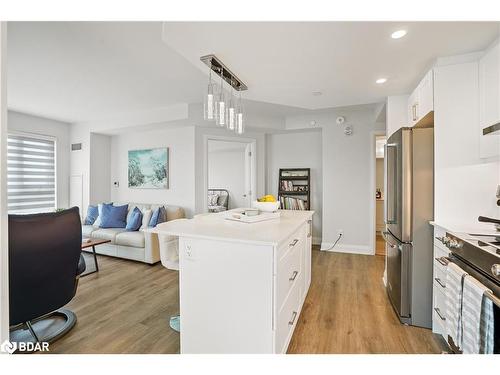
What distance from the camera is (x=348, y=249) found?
4160mm

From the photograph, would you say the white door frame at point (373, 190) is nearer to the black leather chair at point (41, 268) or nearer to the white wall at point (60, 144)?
the black leather chair at point (41, 268)

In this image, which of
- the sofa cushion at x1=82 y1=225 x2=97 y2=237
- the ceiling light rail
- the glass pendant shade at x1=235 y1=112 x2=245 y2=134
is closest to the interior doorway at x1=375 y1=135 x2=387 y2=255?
the ceiling light rail

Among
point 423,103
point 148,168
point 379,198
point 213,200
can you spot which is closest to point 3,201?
point 423,103

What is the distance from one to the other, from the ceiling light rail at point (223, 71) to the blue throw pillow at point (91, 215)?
382cm

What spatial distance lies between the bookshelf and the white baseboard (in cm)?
79

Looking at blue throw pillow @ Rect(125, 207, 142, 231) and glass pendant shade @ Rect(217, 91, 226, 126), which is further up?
glass pendant shade @ Rect(217, 91, 226, 126)

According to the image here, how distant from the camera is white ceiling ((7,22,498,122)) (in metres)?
1.56

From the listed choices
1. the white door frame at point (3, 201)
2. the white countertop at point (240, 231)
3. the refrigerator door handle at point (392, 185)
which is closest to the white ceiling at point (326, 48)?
the refrigerator door handle at point (392, 185)

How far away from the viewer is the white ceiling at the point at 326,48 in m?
1.50

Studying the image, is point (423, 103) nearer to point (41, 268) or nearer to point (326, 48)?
point (326, 48)

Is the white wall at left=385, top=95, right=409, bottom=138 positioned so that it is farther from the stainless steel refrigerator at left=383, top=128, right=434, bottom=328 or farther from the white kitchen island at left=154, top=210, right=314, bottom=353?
the white kitchen island at left=154, top=210, right=314, bottom=353

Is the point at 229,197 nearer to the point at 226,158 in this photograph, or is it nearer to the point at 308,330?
the point at 226,158
